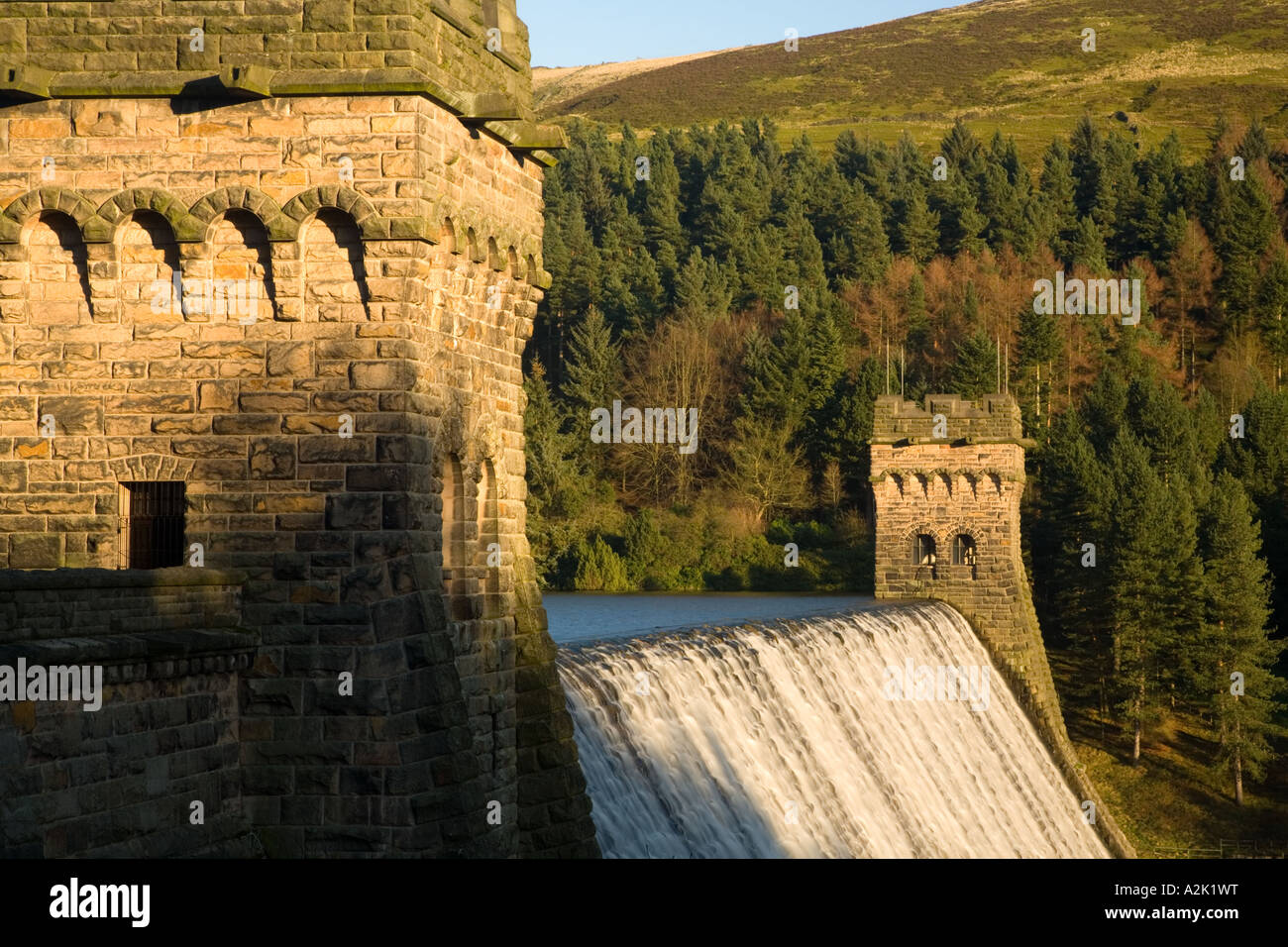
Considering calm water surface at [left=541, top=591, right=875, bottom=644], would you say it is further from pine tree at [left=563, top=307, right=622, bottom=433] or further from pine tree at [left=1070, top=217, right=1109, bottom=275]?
pine tree at [left=1070, top=217, right=1109, bottom=275]

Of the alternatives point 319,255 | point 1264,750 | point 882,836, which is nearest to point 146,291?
point 319,255

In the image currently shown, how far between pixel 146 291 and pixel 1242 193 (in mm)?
89724

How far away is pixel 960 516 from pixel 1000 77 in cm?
11811

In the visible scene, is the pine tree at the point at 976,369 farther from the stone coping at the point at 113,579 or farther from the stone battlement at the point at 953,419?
the stone coping at the point at 113,579

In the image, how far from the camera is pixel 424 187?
38.2 ft

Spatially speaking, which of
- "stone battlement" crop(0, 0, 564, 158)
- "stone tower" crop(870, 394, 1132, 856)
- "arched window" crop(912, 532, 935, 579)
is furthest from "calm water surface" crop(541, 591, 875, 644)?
"stone battlement" crop(0, 0, 564, 158)

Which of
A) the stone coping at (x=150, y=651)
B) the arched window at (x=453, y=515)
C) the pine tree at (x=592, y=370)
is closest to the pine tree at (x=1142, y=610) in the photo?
the pine tree at (x=592, y=370)

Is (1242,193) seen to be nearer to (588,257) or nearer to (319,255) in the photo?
(588,257)

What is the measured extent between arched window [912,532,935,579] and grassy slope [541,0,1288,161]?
86.2 meters

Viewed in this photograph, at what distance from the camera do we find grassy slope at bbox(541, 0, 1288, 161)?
13575 centimetres

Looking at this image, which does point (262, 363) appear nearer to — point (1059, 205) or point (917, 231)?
point (917, 231)

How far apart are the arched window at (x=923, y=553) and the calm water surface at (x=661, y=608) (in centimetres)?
160

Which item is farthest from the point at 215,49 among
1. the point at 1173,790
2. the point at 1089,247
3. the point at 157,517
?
the point at 1089,247

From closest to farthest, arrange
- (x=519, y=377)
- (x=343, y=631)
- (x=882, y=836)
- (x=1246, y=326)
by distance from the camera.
A: (x=343, y=631) < (x=519, y=377) < (x=882, y=836) < (x=1246, y=326)
